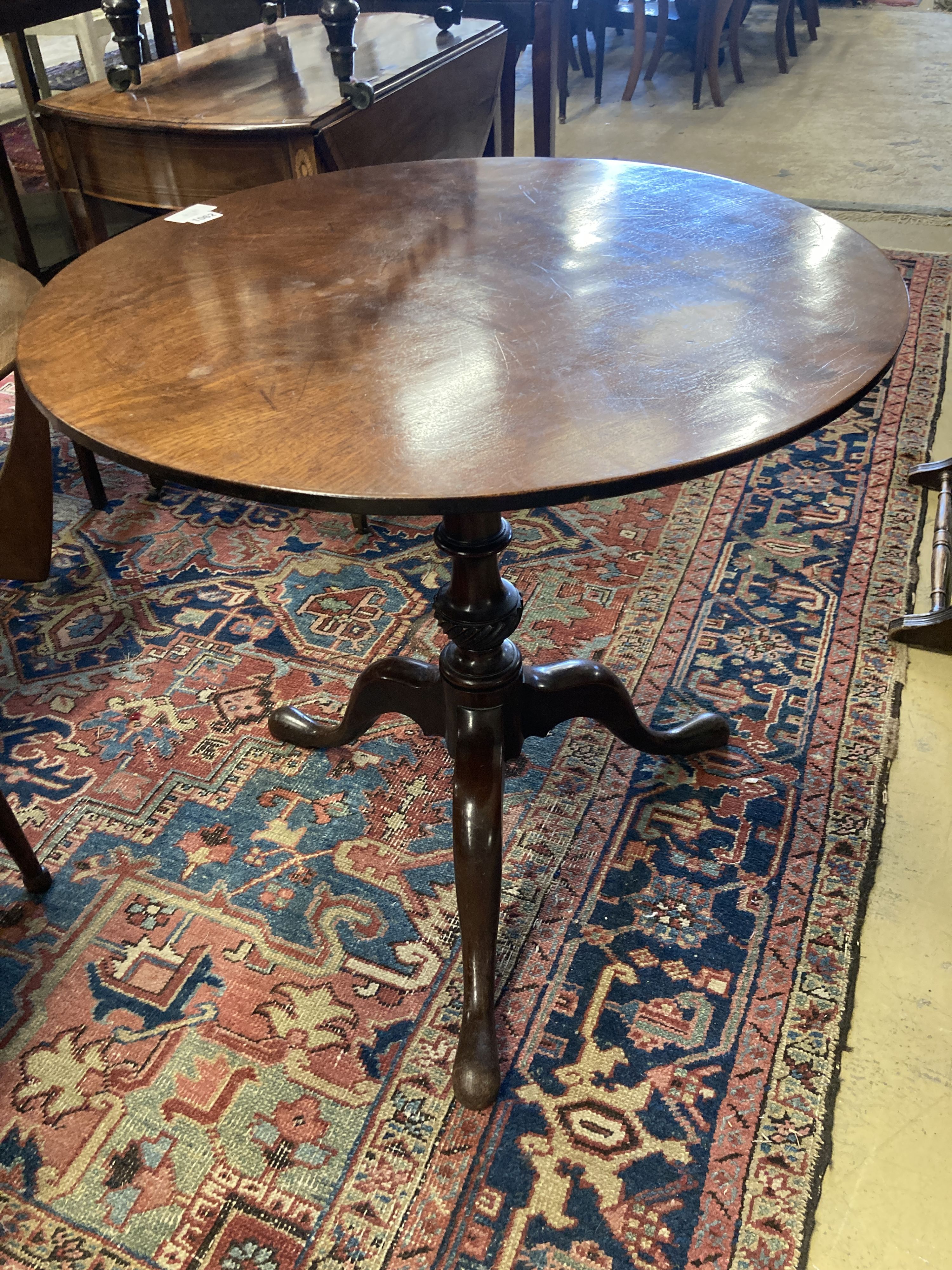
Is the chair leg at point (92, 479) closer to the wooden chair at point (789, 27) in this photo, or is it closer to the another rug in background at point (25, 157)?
the another rug in background at point (25, 157)

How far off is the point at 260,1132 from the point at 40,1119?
0.86ft

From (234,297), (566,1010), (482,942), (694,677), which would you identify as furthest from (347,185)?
(566,1010)

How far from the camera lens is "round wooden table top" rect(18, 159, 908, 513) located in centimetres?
89

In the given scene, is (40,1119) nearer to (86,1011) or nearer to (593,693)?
(86,1011)

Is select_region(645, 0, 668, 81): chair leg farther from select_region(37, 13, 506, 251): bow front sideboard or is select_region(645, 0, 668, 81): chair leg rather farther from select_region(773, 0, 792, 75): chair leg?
select_region(37, 13, 506, 251): bow front sideboard

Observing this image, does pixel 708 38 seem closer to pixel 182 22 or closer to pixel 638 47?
pixel 638 47

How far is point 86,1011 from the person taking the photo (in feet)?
4.32

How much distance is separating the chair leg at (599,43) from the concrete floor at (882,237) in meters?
0.10

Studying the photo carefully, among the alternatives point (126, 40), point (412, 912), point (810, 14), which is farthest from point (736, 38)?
point (412, 912)

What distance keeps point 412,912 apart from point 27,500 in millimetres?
1152

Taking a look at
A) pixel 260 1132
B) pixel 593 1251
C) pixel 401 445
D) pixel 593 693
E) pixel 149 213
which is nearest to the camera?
pixel 401 445

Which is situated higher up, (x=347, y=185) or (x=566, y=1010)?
(x=347, y=185)

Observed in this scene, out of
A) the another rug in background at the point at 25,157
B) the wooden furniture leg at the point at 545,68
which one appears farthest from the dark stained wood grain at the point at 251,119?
the another rug in background at the point at 25,157

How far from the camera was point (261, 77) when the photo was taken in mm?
2172
